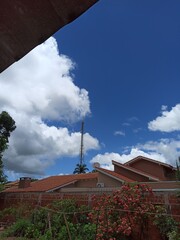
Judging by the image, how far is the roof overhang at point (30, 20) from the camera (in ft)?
2.80

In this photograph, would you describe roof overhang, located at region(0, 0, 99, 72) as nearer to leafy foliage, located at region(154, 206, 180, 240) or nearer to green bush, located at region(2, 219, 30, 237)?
leafy foliage, located at region(154, 206, 180, 240)

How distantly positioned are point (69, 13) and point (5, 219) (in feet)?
46.9

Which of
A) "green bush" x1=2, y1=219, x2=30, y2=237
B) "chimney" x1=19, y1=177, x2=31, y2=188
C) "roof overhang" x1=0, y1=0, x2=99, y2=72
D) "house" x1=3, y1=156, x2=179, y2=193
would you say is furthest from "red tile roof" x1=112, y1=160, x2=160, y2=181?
"roof overhang" x1=0, y1=0, x2=99, y2=72

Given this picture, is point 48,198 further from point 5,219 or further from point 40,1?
point 40,1

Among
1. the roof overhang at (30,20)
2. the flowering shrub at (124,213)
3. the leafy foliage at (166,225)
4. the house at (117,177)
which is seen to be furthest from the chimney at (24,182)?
the roof overhang at (30,20)

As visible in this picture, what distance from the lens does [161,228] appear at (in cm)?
667

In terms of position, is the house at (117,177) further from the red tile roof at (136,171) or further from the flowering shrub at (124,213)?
the flowering shrub at (124,213)

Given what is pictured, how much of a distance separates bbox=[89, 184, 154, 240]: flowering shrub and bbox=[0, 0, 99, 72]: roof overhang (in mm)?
6619

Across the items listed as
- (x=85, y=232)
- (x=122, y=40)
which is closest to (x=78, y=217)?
(x=85, y=232)

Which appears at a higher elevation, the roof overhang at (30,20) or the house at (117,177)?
the house at (117,177)

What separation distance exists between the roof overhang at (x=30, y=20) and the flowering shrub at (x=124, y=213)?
6619 mm

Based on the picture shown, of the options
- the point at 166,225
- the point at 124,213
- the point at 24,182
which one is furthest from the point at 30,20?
the point at 24,182

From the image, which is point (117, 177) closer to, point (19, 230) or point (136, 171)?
point (136, 171)

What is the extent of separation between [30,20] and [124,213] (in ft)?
24.7
